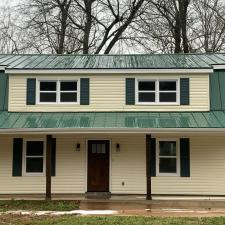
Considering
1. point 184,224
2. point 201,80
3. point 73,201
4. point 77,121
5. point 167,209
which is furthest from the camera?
point 201,80

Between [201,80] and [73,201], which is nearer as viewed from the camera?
[73,201]

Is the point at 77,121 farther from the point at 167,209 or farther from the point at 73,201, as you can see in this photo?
the point at 167,209

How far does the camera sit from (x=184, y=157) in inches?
736

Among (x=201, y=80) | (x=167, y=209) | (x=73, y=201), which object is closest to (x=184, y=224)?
(x=167, y=209)

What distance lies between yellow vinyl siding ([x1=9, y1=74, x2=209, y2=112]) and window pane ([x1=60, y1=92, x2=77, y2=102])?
0.84ft

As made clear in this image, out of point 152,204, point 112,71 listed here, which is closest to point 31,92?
point 112,71

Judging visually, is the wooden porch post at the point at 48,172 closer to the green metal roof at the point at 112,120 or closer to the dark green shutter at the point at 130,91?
the green metal roof at the point at 112,120

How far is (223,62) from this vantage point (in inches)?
800

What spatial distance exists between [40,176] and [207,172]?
6.51m

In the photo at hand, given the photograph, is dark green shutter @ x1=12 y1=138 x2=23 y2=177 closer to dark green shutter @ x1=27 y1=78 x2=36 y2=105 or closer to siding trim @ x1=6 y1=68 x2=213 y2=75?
dark green shutter @ x1=27 y1=78 x2=36 y2=105

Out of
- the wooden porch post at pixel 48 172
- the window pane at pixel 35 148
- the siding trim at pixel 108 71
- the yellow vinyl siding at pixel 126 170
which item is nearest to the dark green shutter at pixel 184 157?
the yellow vinyl siding at pixel 126 170

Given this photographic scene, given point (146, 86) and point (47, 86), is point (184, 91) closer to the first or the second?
point (146, 86)

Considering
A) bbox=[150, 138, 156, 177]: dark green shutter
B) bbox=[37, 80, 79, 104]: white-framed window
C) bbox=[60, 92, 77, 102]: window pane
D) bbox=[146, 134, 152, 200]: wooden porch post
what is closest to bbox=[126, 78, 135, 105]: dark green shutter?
bbox=[150, 138, 156, 177]: dark green shutter

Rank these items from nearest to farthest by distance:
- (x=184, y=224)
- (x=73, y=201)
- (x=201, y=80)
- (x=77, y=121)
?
(x=184, y=224), (x=73, y=201), (x=77, y=121), (x=201, y=80)
